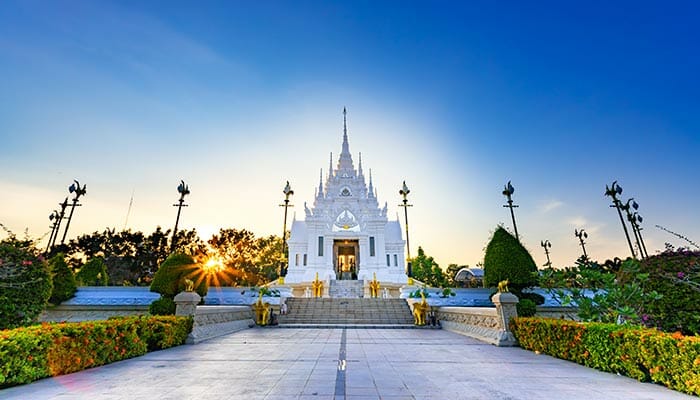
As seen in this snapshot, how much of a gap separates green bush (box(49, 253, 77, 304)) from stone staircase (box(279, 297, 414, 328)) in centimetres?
1123

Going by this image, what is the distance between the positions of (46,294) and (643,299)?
1418 cm

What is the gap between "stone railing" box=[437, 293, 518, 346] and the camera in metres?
9.41

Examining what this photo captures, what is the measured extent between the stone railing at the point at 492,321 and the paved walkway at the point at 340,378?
4.29 feet

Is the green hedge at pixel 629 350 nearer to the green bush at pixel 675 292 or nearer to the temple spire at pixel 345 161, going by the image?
the green bush at pixel 675 292

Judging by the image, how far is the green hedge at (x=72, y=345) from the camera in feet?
16.1

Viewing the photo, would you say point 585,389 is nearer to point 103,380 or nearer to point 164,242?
point 103,380

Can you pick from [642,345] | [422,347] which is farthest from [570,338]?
[422,347]

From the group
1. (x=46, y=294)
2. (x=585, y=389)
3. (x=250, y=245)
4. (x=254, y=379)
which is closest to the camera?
(x=585, y=389)

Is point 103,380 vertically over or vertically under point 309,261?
under

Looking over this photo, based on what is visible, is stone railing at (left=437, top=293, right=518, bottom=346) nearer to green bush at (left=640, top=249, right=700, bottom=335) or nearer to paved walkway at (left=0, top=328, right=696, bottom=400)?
paved walkway at (left=0, top=328, right=696, bottom=400)

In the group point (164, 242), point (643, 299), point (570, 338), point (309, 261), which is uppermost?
point (164, 242)

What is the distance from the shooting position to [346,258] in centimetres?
3700

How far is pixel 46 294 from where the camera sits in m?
8.49

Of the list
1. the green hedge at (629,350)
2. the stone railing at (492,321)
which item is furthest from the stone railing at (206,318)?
the green hedge at (629,350)
